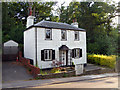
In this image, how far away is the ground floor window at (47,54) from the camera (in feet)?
50.7

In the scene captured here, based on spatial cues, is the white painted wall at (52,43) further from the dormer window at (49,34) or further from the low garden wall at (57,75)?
the low garden wall at (57,75)

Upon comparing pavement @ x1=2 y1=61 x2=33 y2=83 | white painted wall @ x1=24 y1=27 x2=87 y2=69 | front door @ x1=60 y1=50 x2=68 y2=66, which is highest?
white painted wall @ x1=24 y1=27 x2=87 y2=69

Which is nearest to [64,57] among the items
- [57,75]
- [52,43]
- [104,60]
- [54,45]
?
[54,45]

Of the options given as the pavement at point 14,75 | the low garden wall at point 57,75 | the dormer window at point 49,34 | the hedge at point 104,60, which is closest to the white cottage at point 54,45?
the dormer window at point 49,34

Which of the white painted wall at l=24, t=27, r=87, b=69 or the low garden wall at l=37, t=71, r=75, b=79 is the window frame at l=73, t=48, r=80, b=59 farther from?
the low garden wall at l=37, t=71, r=75, b=79

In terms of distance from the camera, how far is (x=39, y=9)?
38.7 metres

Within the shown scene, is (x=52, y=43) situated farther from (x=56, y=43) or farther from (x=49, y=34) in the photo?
(x=49, y=34)

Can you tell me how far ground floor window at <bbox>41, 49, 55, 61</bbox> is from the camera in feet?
50.7

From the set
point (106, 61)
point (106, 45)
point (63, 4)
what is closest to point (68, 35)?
point (106, 61)

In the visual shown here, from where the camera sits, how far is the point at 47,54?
15898mm

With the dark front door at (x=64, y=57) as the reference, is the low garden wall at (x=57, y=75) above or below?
below

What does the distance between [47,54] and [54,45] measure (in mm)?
1640

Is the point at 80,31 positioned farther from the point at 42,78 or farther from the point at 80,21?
the point at 80,21

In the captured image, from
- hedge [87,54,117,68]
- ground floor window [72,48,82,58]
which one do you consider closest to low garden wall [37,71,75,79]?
ground floor window [72,48,82,58]
